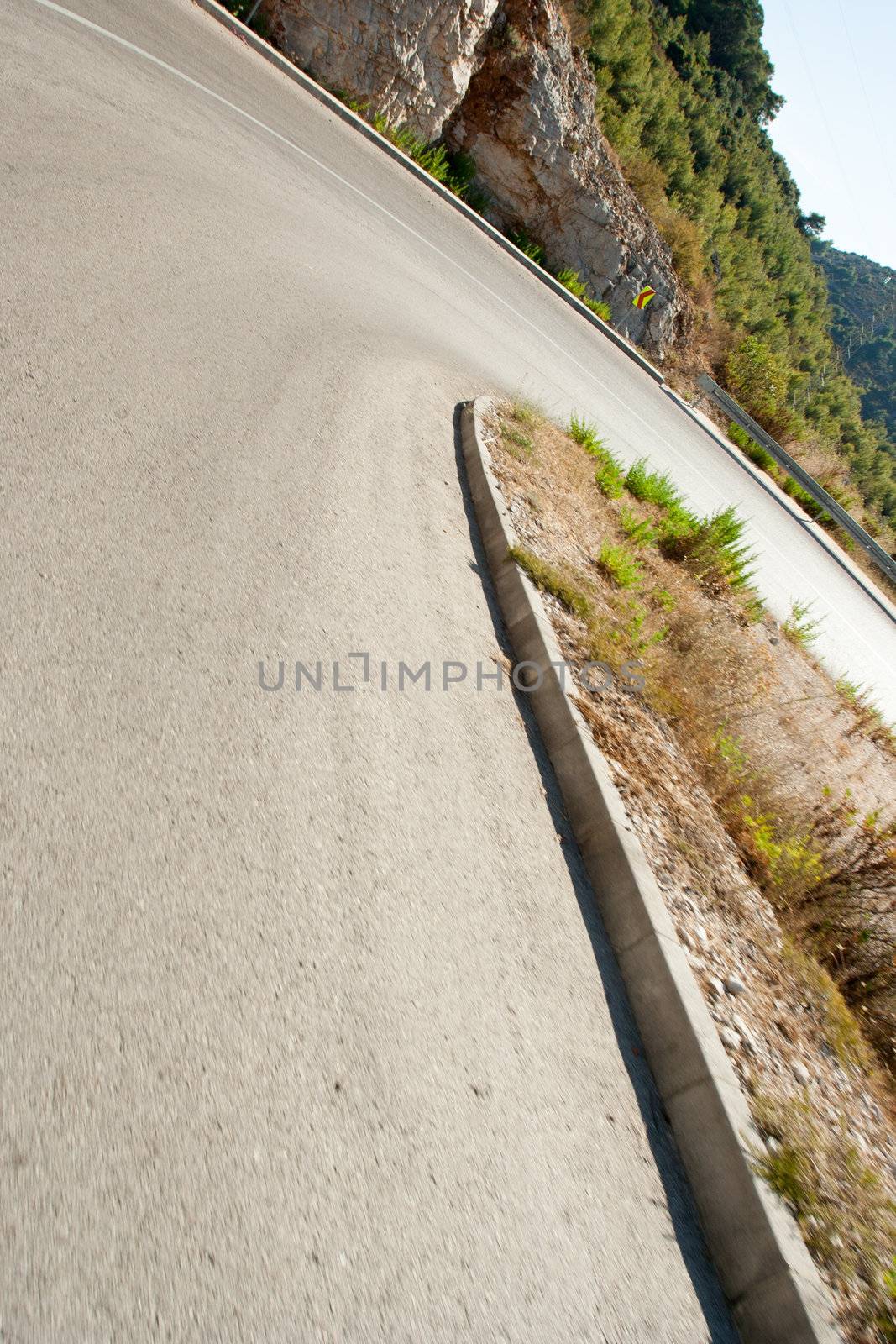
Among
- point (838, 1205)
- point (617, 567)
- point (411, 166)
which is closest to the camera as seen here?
point (838, 1205)

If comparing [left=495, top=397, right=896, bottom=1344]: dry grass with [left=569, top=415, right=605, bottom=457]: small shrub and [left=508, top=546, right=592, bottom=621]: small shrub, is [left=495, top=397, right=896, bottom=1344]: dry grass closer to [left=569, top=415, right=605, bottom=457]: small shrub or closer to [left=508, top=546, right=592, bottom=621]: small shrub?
[left=508, top=546, right=592, bottom=621]: small shrub

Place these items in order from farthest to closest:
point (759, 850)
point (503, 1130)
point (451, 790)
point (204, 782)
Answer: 1. point (759, 850)
2. point (451, 790)
3. point (204, 782)
4. point (503, 1130)

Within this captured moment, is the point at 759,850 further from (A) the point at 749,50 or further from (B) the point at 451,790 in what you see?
(A) the point at 749,50

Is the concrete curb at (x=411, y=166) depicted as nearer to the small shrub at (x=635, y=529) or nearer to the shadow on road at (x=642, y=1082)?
the small shrub at (x=635, y=529)

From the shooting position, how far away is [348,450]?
243 inches

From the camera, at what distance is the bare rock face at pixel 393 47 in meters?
15.6

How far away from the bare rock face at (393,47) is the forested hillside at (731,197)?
294 inches

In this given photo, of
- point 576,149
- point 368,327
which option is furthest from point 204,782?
point 576,149

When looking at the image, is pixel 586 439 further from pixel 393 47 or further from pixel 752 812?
pixel 393 47

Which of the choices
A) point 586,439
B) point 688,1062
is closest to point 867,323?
point 586,439

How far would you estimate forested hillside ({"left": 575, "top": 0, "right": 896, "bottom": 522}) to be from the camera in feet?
81.8

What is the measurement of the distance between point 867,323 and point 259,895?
126 metres

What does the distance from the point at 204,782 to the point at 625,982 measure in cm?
199

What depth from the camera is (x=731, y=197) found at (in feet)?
123
